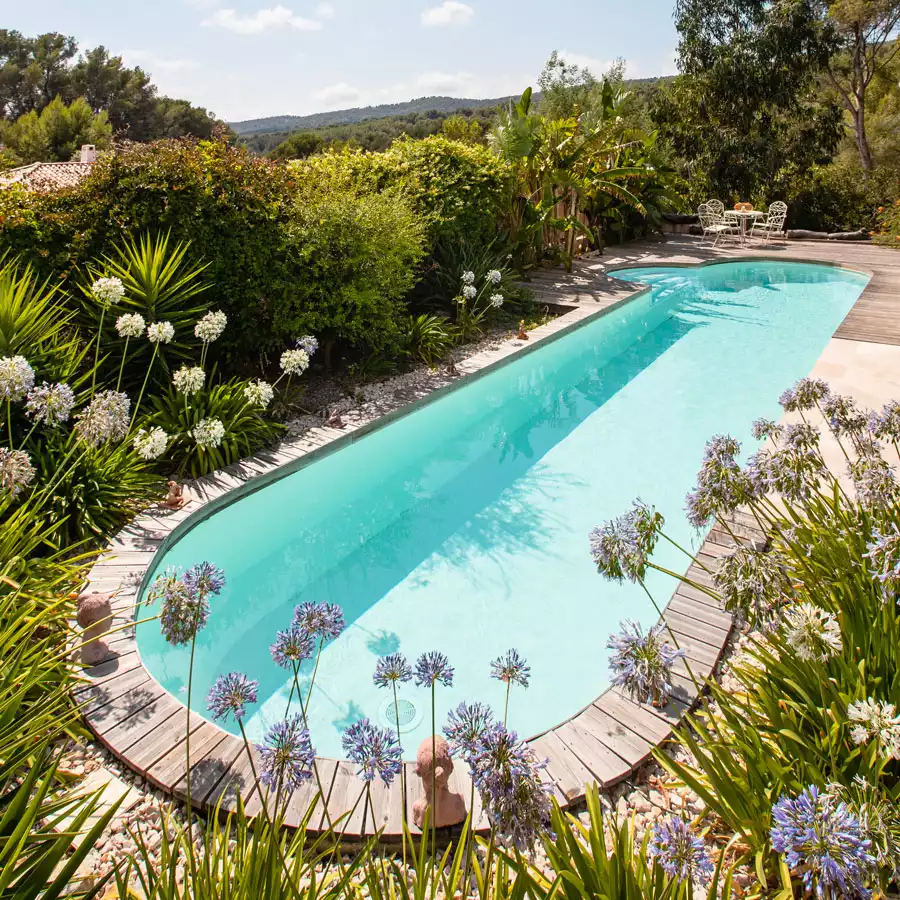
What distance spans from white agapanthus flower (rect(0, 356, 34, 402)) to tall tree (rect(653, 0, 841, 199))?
68.0 feet

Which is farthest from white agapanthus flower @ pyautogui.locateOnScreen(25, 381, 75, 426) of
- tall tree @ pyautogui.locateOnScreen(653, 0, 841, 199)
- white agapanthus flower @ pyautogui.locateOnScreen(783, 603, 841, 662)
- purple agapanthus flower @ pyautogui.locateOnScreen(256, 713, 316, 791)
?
tall tree @ pyautogui.locateOnScreen(653, 0, 841, 199)

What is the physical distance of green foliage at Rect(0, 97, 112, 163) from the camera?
31.9m

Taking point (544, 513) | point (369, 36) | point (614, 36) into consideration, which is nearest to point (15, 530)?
point (544, 513)

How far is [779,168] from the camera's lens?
766 inches

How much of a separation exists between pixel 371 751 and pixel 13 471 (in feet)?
7.93

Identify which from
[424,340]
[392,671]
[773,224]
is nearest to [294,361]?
[424,340]

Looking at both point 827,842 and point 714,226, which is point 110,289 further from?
point 714,226

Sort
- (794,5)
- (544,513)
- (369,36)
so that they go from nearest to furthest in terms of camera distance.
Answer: (544,513)
(794,5)
(369,36)

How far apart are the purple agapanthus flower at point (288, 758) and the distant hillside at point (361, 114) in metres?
92.0

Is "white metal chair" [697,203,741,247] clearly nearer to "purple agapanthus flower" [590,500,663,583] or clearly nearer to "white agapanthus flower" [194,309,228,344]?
"white agapanthus flower" [194,309,228,344]

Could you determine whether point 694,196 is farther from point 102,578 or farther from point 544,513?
point 102,578

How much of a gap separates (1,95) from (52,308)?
5251 centimetres

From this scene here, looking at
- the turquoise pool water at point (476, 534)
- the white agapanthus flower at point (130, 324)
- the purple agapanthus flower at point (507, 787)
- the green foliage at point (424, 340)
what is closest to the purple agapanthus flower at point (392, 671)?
the purple agapanthus flower at point (507, 787)

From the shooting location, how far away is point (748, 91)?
19.1m
